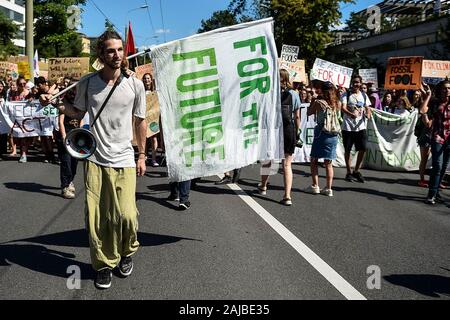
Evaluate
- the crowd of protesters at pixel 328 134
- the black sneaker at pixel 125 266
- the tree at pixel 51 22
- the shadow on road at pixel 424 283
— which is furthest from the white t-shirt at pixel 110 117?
the tree at pixel 51 22

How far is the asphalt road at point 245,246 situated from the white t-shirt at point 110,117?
101 centimetres

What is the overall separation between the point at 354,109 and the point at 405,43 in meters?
38.3

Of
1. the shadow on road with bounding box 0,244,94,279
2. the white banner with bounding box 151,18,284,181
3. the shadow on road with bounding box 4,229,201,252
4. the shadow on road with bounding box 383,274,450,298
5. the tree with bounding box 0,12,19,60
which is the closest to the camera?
the shadow on road with bounding box 383,274,450,298

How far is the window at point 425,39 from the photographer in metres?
38.6

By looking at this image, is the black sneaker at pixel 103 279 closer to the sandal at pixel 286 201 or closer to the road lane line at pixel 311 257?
the road lane line at pixel 311 257

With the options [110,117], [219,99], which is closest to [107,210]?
[110,117]

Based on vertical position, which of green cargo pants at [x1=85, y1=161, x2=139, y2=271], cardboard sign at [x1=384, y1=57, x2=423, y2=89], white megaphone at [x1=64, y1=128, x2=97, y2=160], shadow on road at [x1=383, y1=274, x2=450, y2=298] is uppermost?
cardboard sign at [x1=384, y1=57, x2=423, y2=89]

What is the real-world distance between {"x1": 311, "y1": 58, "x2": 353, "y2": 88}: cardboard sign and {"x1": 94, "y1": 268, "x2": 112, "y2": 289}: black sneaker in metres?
9.91

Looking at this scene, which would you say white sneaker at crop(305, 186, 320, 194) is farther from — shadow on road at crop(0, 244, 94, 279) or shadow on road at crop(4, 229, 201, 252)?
shadow on road at crop(0, 244, 94, 279)

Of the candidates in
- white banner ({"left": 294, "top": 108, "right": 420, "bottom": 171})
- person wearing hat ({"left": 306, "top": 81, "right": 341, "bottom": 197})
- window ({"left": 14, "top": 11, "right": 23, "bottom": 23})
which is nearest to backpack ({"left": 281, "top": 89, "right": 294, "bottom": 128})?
person wearing hat ({"left": 306, "top": 81, "right": 341, "bottom": 197})

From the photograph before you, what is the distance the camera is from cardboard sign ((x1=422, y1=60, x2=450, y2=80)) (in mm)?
12664

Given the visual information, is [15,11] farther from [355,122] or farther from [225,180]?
[355,122]

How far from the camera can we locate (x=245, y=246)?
488 cm
